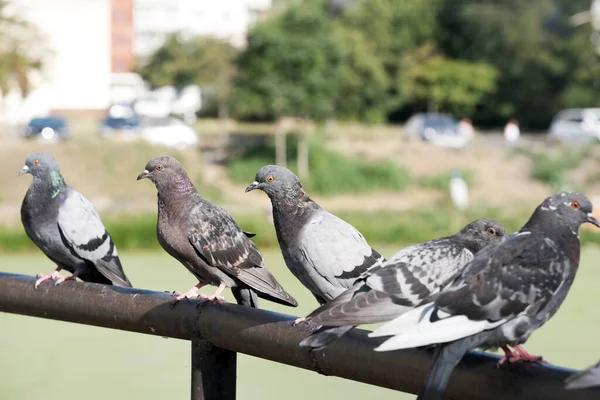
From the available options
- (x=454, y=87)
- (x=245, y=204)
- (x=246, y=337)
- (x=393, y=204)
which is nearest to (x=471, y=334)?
(x=246, y=337)

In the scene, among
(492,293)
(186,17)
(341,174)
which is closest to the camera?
(492,293)

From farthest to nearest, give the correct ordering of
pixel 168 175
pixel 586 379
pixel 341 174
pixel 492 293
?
1. pixel 341 174
2. pixel 168 175
3. pixel 492 293
4. pixel 586 379

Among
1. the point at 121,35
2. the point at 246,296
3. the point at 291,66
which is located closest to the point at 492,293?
the point at 246,296

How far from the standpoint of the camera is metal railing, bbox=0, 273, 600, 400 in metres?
2.20

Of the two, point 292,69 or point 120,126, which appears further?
point 120,126

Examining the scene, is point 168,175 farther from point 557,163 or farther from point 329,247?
point 557,163

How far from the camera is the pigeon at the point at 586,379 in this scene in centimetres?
195

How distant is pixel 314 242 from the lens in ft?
14.4

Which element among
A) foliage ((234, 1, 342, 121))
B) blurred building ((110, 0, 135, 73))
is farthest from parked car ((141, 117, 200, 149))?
blurred building ((110, 0, 135, 73))

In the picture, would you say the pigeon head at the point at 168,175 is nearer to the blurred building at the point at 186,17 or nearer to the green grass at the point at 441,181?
the green grass at the point at 441,181

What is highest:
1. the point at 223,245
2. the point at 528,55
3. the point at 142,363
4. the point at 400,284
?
the point at 400,284

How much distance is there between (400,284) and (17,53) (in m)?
31.7

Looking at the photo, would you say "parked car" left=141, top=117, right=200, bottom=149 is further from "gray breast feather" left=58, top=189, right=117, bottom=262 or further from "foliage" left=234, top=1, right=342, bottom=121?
"gray breast feather" left=58, top=189, right=117, bottom=262

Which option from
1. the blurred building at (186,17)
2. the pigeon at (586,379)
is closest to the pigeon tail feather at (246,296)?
the pigeon at (586,379)
